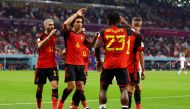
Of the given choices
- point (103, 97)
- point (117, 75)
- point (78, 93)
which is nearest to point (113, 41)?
point (117, 75)

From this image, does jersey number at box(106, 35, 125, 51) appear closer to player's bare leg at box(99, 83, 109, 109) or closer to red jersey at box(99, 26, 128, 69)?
red jersey at box(99, 26, 128, 69)

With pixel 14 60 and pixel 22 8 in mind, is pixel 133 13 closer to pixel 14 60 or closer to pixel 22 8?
pixel 22 8

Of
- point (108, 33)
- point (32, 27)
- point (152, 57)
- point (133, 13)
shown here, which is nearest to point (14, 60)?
point (32, 27)

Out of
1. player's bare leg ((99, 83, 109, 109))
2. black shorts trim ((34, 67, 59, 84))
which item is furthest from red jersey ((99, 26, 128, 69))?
black shorts trim ((34, 67, 59, 84))

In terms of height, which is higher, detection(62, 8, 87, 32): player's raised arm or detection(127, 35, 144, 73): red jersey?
detection(62, 8, 87, 32): player's raised arm

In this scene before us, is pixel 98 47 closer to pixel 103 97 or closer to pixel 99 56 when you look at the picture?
pixel 99 56

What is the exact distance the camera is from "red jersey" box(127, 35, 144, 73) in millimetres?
12383

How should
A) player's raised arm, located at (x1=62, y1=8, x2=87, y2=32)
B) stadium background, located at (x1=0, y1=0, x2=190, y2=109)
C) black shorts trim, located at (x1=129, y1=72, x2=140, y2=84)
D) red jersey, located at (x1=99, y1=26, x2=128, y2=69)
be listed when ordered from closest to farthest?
red jersey, located at (x1=99, y1=26, x2=128, y2=69) < player's raised arm, located at (x1=62, y1=8, x2=87, y2=32) < black shorts trim, located at (x1=129, y1=72, x2=140, y2=84) < stadium background, located at (x1=0, y1=0, x2=190, y2=109)

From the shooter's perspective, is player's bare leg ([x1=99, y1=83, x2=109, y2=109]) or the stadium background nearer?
player's bare leg ([x1=99, y1=83, x2=109, y2=109])

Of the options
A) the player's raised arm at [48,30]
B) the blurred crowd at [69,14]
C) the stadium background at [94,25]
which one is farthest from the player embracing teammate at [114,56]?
the blurred crowd at [69,14]

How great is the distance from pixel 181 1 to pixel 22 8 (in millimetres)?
29550

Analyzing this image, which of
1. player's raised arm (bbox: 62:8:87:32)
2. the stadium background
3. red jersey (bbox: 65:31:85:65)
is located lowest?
the stadium background

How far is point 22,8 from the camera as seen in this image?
6247cm

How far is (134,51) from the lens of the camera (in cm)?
1252
